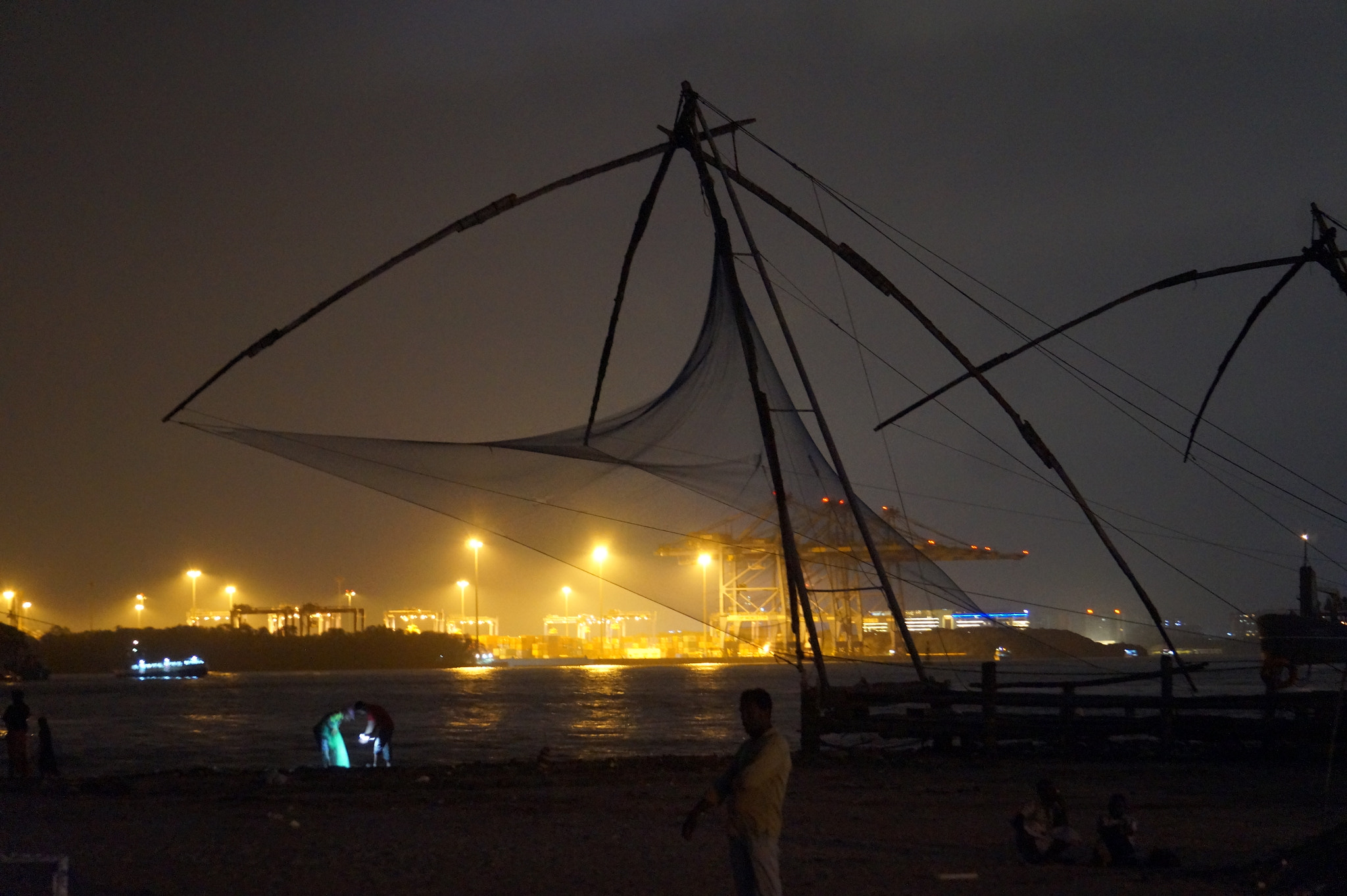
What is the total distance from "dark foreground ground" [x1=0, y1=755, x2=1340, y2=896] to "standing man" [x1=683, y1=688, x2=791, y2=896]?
2.54 m

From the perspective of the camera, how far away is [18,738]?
1620cm

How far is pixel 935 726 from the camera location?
670 inches

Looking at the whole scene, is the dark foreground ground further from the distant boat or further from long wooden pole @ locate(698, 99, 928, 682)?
the distant boat

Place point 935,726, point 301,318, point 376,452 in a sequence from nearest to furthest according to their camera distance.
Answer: point 301,318, point 376,452, point 935,726

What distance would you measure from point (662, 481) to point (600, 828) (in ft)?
14.7

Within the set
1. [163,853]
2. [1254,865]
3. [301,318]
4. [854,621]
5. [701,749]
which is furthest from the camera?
[854,621]

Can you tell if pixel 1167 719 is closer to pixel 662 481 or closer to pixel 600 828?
pixel 662 481

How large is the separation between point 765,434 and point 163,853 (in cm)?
715

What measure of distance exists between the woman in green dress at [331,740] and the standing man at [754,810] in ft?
38.7

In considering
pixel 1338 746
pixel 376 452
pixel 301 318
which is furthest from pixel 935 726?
pixel 301 318

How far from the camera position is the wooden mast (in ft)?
43.1

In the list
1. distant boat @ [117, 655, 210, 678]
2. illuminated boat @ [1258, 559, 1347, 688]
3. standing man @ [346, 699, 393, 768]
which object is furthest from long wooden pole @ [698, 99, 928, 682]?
distant boat @ [117, 655, 210, 678]

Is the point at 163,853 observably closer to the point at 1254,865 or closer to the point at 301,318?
the point at 301,318

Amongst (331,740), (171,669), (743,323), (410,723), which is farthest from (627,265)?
(171,669)
